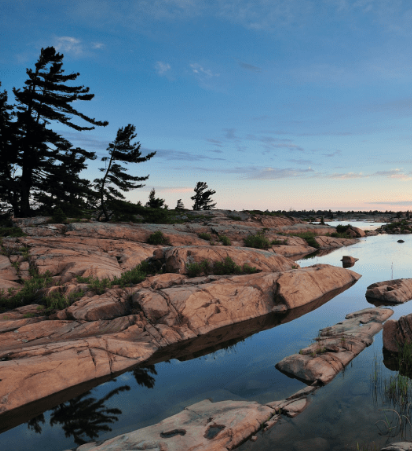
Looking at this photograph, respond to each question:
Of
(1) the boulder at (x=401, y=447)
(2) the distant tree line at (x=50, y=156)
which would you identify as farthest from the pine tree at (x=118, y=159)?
(1) the boulder at (x=401, y=447)

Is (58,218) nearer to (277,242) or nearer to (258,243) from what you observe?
(258,243)

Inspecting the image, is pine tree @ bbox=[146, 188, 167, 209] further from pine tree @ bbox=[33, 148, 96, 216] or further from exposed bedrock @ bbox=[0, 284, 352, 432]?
exposed bedrock @ bbox=[0, 284, 352, 432]

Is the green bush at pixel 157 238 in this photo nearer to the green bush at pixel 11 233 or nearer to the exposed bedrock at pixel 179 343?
the green bush at pixel 11 233

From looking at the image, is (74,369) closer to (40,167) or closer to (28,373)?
(28,373)

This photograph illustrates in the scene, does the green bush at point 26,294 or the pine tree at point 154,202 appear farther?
the pine tree at point 154,202

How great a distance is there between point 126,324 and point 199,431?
628cm

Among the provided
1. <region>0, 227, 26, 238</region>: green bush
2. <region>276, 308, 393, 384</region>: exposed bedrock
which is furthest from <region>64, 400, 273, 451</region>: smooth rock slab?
<region>0, 227, 26, 238</region>: green bush

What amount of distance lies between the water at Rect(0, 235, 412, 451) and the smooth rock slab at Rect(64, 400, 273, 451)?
1.08 feet

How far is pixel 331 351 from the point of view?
386 inches

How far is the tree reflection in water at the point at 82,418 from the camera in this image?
6832 mm

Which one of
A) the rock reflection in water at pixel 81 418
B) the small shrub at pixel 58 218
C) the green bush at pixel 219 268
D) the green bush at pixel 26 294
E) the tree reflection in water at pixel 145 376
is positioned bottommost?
the rock reflection in water at pixel 81 418

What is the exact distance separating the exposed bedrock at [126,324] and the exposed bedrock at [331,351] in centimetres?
343

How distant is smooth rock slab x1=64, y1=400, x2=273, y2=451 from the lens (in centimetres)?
562

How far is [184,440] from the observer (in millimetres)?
5680
